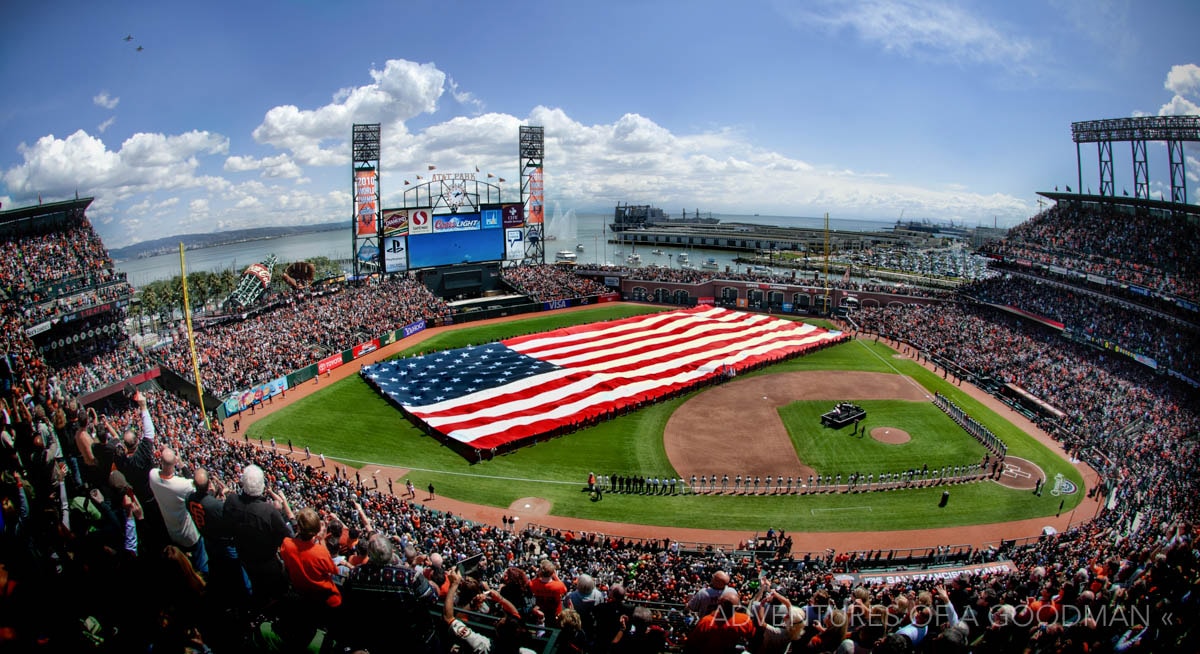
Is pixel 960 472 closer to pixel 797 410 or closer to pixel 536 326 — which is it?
pixel 797 410

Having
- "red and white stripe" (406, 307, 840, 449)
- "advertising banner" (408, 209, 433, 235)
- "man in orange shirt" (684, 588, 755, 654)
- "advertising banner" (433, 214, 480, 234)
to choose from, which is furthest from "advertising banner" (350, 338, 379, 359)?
"man in orange shirt" (684, 588, 755, 654)

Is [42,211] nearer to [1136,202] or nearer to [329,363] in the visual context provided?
[329,363]

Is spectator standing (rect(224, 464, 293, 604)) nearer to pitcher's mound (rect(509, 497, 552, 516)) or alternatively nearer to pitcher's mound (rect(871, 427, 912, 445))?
pitcher's mound (rect(509, 497, 552, 516))

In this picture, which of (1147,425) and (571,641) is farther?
(1147,425)

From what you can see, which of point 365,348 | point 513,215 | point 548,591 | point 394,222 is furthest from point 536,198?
point 548,591

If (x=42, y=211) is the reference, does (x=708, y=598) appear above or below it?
below

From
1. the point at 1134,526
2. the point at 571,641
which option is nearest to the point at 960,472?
the point at 1134,526

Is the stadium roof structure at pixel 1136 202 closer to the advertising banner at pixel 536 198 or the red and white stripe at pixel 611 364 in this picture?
the red and white stripe at pixel 611 364

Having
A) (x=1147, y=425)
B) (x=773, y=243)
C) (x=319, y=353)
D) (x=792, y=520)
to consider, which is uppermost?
(x=773, y=243)
